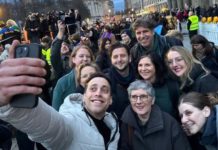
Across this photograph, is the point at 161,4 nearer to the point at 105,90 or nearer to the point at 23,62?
the point at 105,90

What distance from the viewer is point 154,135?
3.41 metres

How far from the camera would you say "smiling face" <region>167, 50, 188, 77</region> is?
436 centimetres

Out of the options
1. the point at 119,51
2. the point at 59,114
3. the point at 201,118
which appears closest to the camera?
the point at 59,114

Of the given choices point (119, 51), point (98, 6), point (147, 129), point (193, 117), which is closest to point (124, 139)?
point (147, 129)

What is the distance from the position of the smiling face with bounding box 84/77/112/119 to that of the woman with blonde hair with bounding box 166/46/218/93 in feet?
4.39

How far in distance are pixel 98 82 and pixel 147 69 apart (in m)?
1.16

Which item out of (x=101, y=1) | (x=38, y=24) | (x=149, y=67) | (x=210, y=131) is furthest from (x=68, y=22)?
(x=101, y=1)

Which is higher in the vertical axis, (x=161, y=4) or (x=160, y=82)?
(x=161, y=4)

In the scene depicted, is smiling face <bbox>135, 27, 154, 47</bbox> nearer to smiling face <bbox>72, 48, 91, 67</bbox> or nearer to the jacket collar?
smiling face <bbox>72, 48, 91, 67</bbox>

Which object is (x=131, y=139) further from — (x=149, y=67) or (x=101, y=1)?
(x=101, y=1)

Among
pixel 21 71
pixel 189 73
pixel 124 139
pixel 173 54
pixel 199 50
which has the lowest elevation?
pixel 124 139

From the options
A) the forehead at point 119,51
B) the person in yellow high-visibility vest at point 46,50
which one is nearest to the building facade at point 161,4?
the person in yellow high-visibility vest at point 46,50

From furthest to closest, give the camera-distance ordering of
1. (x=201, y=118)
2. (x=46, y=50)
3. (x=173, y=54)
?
(x=46, y=50) → (x=173, y=54) → (x=201, y=118)

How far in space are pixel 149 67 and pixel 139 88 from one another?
0.73m
